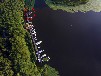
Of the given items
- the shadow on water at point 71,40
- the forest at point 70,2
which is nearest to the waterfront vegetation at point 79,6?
the forest at point 70,2

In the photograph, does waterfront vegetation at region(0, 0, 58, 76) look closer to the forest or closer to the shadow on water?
the shadow on water

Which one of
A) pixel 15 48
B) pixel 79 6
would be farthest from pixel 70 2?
pixel 15 48

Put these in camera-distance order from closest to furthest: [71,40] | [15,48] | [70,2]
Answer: [15,48], [71,40], [70,2]

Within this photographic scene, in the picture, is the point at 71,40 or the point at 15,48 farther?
the point at 71,40

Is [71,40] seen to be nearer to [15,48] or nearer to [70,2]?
[70,2]

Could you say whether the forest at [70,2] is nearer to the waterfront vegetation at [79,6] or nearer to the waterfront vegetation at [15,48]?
the waterfront vegetation at [79,6]

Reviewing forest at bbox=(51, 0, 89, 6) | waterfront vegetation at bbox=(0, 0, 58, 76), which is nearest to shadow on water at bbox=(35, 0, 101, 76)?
forest at bbox=(51, 0, 89, 6)
